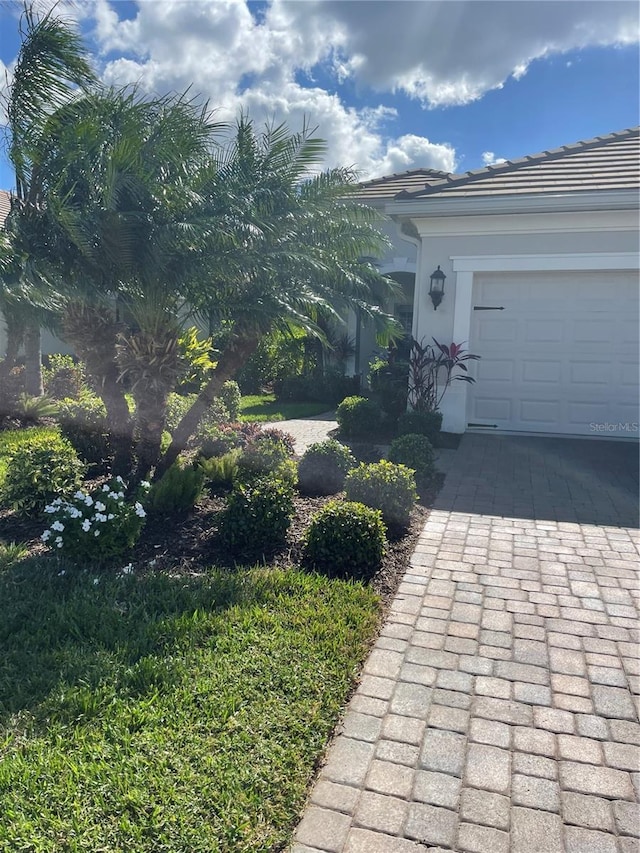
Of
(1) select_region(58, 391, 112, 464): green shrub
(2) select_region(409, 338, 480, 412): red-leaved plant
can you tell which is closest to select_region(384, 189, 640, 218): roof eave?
(2) select_region(409, 338, 480, 412): red-leaved plant

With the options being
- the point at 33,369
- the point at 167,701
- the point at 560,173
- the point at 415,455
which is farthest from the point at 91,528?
the point at 560,173

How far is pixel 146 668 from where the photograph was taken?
2.92m

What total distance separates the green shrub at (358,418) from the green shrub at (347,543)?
4.89m

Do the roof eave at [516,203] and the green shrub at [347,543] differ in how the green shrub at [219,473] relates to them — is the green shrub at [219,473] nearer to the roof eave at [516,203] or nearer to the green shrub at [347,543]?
the green shrub at [347,543]

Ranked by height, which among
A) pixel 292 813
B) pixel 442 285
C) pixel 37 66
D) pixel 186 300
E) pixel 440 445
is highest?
pixel 37 66

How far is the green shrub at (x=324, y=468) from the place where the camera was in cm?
626

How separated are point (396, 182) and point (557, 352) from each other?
9.76 meters

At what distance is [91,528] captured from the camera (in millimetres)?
4184

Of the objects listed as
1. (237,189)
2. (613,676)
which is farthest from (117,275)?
(613,676)

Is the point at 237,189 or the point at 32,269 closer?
the point at 32,269

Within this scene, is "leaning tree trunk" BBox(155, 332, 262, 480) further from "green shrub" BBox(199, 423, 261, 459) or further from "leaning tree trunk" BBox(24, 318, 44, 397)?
"leaning tree trunk" BBox(24, 318, 44, 397)

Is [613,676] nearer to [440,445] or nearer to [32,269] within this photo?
[32,269]

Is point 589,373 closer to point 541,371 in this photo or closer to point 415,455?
point 541,371

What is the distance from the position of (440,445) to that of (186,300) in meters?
4.67
